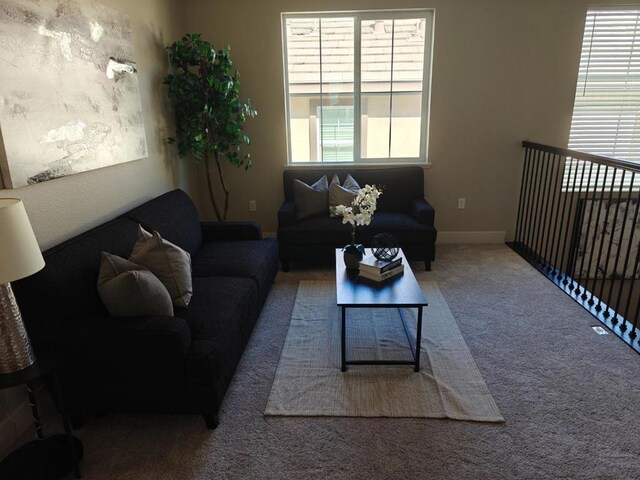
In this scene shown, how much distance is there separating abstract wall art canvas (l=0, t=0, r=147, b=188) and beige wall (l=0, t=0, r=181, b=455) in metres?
0.09

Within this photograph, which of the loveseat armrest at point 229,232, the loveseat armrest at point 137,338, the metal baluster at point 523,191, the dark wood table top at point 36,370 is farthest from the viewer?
the metal baluster at point 523,191

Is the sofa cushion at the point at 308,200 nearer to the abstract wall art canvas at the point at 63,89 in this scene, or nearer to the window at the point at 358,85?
the window at the point at 358,85

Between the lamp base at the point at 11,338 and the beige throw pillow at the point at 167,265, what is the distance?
2.31 ft

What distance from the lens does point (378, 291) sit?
8.12ft

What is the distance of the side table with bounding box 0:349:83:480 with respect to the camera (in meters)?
1.63

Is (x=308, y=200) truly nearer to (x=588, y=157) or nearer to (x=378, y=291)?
(x=378, y=291)

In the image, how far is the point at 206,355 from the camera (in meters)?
1.90

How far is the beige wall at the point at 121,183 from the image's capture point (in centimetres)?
205

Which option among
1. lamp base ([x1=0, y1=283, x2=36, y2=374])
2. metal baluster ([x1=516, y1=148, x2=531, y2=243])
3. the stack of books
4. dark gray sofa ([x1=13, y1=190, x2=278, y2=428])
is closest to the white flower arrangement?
the stack of books

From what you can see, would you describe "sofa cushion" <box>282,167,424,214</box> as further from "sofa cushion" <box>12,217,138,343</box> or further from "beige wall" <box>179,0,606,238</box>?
"sofa cushion" <box>12,217,138,343</box>

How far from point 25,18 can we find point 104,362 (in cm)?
169

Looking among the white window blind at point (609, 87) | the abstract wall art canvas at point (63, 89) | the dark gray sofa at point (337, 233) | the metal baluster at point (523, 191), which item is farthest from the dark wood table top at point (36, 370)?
the white window blind at point (609, 87)

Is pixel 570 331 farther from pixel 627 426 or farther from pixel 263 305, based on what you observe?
pixel 263 305

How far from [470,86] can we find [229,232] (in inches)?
110
